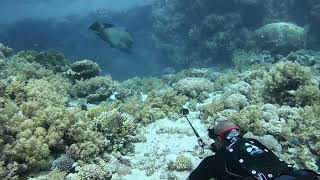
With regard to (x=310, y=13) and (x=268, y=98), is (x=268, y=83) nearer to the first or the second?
(x=268, y=98)

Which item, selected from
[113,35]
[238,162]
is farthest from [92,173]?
[113,35]

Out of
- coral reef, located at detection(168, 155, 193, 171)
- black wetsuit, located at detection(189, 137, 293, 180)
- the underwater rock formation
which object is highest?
black wetsuit, located at detection(189, 137, 293, 180)

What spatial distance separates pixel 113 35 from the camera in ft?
53.7

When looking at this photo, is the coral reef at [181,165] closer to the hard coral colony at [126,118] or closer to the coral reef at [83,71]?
the hard coral colony at [126,118]

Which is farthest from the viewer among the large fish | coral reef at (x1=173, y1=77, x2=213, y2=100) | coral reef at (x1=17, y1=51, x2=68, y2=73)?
the large fish

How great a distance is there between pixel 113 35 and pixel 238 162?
1308cm

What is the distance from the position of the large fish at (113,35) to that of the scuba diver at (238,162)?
37.5 ft

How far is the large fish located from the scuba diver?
11416mm

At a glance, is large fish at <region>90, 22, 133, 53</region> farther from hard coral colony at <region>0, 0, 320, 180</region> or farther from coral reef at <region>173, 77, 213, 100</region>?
coral reef at <region>173, 77, 213, 100</region>

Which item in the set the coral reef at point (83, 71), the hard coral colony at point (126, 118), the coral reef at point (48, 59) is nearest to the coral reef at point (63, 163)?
the hard coral colony at point (126, 118)

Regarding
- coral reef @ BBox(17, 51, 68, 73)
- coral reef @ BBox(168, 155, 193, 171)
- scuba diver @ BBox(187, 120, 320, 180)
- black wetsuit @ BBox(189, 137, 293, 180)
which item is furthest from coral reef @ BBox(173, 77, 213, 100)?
black wetsuit @ BBox(189, 137, 293, 180)

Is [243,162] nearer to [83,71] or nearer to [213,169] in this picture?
[213,169]

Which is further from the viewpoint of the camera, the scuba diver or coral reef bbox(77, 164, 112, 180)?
coral reef bbox(77, 164, 112, 180)

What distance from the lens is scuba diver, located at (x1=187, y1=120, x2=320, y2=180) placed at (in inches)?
151
